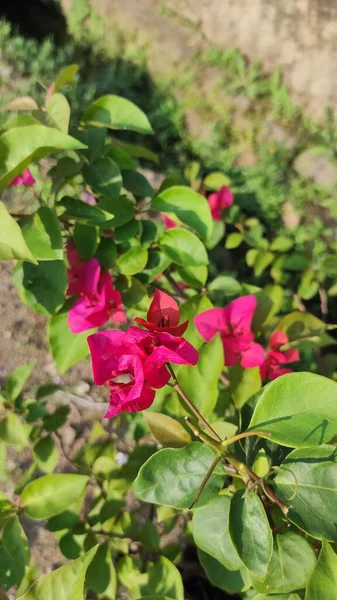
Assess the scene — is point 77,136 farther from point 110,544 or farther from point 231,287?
point 110,544

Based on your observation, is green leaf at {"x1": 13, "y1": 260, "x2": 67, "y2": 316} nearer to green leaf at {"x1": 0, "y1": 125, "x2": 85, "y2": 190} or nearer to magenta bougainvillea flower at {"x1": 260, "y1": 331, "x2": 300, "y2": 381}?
green leaf at {"x1": 0, "y1": 125, "x2": 85, "y2": 190}

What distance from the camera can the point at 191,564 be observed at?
3.91 feet

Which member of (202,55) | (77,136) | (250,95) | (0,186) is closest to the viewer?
(0,186)

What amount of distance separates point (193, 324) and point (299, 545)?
43 centimetres

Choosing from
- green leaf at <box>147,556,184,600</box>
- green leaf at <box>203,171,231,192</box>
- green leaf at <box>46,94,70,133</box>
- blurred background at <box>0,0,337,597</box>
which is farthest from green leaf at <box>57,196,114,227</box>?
blurred background at <box>0,0,337,597</box>

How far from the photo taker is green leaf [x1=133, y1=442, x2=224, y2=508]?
61 cm

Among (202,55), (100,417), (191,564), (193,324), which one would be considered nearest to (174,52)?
(202,55)

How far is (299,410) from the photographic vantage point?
595mm

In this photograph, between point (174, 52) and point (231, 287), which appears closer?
point (231, 287)

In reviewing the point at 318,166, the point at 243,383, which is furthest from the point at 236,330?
the point at 318,166

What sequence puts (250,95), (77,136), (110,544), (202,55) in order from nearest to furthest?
1. (77,136)
2. (110,544)
3. (250,95)
4. (202,55)

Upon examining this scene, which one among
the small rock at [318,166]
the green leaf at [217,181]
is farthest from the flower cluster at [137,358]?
the small rock at [318,166]

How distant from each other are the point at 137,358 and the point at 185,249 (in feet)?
1.28

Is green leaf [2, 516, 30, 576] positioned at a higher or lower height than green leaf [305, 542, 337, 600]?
lower
